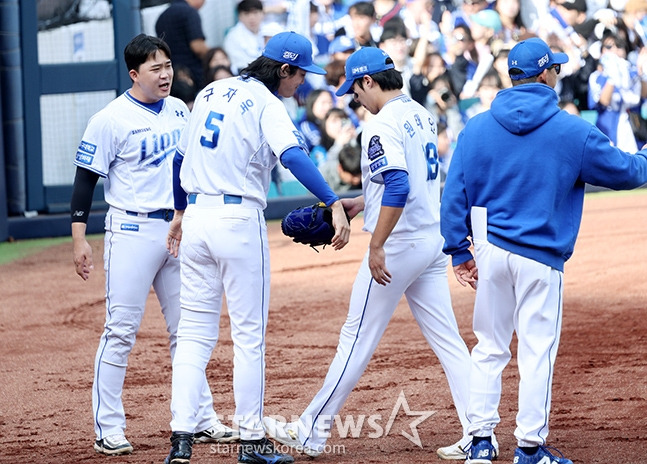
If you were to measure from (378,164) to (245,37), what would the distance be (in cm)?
973

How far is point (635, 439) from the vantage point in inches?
171

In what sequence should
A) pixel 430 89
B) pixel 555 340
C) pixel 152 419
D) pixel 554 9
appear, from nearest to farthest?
pixel 555 340 → pixel 152 419 → pixel 430 89 → pixel 554 9

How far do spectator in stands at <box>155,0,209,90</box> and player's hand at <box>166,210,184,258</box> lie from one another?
896 cm

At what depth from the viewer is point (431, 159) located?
4.25 m

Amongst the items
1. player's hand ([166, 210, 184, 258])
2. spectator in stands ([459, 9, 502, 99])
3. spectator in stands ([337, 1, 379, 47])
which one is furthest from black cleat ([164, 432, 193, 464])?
spectator in stands ([459, 9, 502, 99])

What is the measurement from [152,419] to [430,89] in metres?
10.5

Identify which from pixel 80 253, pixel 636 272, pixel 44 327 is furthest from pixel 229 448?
pixel 636 272

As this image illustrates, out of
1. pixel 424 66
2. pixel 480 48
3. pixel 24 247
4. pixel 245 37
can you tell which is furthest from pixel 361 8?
pixel 24 247

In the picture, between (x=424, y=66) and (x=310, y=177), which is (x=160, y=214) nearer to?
(x=310, y=177)

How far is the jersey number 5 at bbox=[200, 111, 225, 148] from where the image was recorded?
13.2ft

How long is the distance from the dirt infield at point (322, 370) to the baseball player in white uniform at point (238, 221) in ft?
1.21

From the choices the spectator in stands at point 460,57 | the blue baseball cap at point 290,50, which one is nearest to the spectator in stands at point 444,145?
the spectator in stands at point 460,57

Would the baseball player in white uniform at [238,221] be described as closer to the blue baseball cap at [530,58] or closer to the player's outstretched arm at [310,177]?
the player's outstretched arm at [310,177]

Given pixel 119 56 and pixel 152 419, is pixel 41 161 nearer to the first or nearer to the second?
pixel 119 56
